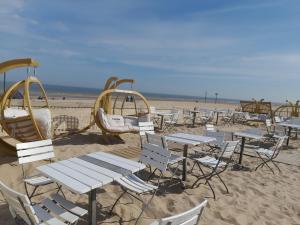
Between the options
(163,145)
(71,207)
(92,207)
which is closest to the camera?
(71,207)

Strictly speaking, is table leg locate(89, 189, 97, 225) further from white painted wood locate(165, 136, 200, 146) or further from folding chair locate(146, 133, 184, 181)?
white painted wood locate(165, 136, 200, 146)

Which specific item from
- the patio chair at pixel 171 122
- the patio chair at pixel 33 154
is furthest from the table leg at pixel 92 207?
the patio chair at pixel 171 122

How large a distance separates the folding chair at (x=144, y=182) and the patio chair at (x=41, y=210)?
685 millimetres

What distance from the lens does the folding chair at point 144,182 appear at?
140 inches

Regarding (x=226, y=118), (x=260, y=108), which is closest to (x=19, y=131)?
(x=226, y=118)

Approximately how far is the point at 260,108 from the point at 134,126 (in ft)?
35.5

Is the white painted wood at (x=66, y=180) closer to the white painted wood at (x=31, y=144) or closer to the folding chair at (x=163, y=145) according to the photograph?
the white painted wood at (x=31, y=144)

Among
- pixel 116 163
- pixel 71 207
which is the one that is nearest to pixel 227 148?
pixel 116 163

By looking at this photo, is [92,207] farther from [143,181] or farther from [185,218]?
[185,218]

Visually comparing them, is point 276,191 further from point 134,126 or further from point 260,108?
point 260,108

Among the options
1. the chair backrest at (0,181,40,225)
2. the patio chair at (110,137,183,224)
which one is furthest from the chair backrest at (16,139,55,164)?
the chair backrest at (0,181,40,225)

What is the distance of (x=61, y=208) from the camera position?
301 cm

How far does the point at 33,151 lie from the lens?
14.0 feet

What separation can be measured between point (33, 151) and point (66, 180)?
155cm
